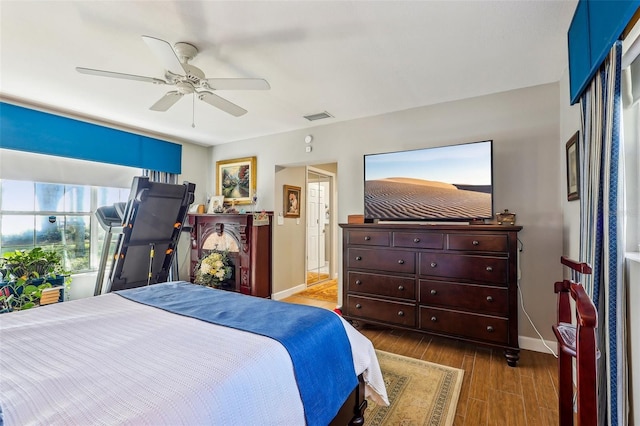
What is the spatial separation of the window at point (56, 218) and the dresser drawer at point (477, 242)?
454 cm

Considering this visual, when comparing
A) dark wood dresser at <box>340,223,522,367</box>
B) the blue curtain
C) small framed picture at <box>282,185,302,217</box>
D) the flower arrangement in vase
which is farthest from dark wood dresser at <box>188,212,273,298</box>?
the blue curtain

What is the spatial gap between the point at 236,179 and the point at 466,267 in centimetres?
374

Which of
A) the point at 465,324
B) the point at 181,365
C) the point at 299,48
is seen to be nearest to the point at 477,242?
the point at 465,324

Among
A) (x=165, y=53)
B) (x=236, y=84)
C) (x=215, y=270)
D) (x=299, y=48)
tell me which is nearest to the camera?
(x=165, y=53)

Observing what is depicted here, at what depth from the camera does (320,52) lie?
233cm

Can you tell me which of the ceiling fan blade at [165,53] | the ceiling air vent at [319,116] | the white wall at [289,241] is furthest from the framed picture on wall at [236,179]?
the ceiling fan blade at [165,53]

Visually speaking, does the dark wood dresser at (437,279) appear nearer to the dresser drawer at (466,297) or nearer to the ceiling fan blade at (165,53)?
the dresser drawer at (466,297)

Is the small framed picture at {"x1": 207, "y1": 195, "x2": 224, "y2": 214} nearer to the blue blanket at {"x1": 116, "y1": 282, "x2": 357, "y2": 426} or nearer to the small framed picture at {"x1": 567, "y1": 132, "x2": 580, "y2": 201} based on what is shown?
the blue blanket at {"x1": 116, "y1": 282, "x2": 357, "y2": 426}

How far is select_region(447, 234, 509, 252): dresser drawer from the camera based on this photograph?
2.61m

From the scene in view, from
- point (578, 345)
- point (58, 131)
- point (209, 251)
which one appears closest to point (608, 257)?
point (578, 345)

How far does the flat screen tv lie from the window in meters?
3.76

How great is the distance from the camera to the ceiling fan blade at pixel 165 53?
1.67 m

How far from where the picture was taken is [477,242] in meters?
2.70

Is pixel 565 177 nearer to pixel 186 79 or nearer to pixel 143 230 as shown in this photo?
pixel 186 79
